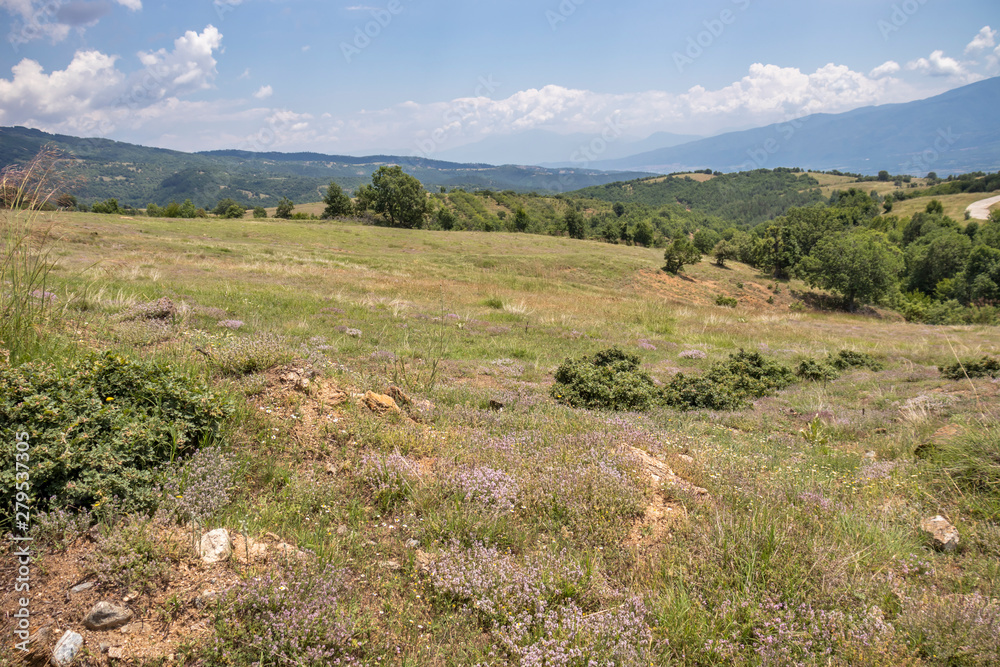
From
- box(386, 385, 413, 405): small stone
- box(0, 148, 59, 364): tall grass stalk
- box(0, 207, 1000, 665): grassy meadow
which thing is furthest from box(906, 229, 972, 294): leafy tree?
box(0, 148, 59, 364): tall grass stalk

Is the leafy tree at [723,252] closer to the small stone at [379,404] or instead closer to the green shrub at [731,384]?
the green shrub at [731,384]

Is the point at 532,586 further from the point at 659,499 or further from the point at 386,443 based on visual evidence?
the point at 386,443

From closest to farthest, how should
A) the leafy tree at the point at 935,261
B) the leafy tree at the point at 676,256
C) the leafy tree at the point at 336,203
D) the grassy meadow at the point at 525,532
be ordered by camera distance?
the grassy meadow at the point at 525,532 < the leafy tree at the point at 676,256 < the leafy tree at the point at 935,261 < the leafy tree at the point at 336,203

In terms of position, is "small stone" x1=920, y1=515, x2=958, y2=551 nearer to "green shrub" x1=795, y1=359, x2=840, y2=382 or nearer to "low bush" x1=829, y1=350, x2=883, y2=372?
"green shrub" x1=795, y1=359, x2=840, y2=382

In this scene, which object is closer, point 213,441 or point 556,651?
point 556,651

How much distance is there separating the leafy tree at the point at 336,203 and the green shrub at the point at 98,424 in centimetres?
8161

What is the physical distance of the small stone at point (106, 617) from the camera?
7.59 feet

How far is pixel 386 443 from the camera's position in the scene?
15.1 ft

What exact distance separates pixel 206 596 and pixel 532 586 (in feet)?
6.65

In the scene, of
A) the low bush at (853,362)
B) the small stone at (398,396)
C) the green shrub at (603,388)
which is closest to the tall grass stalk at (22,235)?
the small stone at (398,396)

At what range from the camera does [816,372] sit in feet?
42.2

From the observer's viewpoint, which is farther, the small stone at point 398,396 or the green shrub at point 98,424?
the small stone at point 398,396

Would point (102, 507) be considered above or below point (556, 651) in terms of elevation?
above


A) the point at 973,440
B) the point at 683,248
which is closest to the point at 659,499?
the point at 973,440
